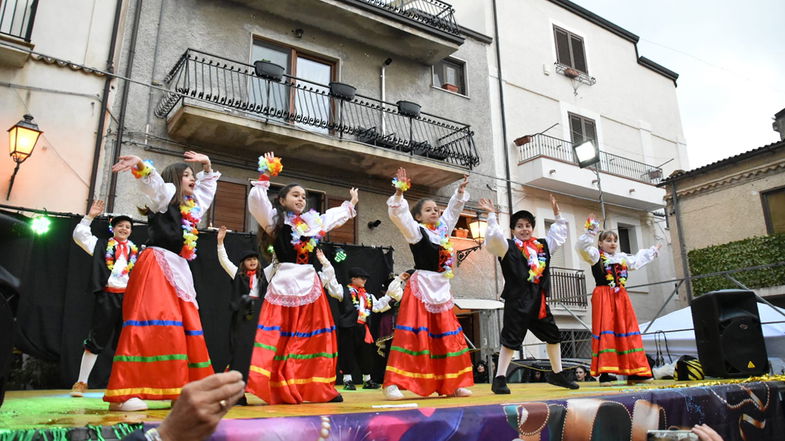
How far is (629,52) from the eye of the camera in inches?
803

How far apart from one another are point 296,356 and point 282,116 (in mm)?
7666

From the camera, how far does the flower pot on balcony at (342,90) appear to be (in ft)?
39.3

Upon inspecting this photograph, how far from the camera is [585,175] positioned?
15.9 meters

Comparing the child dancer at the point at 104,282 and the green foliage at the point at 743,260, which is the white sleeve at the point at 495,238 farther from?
the green foliage at the point at 743,260

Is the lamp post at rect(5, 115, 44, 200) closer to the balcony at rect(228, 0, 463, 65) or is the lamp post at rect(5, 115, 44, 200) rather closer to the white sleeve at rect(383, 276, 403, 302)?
the balcony at rect(228, 0, 463, 65)

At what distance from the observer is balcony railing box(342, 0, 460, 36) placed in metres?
13.6

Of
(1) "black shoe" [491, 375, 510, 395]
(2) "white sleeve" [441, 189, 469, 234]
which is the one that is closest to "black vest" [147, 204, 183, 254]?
(2) "white sleeve" [441, 189, 469, 234]

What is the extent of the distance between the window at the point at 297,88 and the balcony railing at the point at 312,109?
0.02m

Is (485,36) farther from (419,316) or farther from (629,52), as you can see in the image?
(419,316)

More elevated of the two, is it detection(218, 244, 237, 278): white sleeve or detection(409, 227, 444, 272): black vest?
detection(218, 244, 237, 278): white sleeve

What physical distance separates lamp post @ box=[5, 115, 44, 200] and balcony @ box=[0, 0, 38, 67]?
1.18 m

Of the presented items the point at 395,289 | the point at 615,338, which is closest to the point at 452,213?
the point at 615,338

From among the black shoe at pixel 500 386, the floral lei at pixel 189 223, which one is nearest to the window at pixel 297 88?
the floral lei at pixel 189 223

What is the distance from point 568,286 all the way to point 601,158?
4.81m
